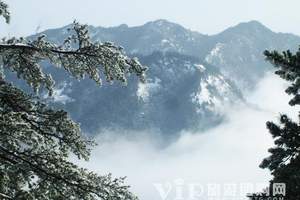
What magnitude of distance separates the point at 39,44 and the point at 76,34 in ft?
2.32

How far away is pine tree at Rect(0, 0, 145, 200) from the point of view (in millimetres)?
10875

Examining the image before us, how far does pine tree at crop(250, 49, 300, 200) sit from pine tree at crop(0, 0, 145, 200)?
376cm

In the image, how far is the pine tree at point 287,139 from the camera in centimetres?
1338

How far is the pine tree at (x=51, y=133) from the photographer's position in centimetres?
1088

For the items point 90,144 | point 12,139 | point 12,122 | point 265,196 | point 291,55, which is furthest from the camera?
point 265,196

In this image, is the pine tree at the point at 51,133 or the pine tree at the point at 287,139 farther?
the pine tree at the point at 287,139

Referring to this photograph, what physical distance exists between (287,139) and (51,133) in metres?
6.31

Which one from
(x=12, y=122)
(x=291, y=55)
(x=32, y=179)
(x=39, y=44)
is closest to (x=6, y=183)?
(x=32, y=179)

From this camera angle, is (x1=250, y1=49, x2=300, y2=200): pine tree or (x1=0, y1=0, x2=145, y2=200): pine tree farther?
(x1=250, y1=49, x2=300, y2=200): pine tree

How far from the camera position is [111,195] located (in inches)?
442

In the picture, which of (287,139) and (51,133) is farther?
(287,139)

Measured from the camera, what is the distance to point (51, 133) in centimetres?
1151

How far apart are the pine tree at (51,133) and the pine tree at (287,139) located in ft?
12.3

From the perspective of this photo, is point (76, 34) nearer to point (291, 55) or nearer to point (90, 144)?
point (90, 144)
